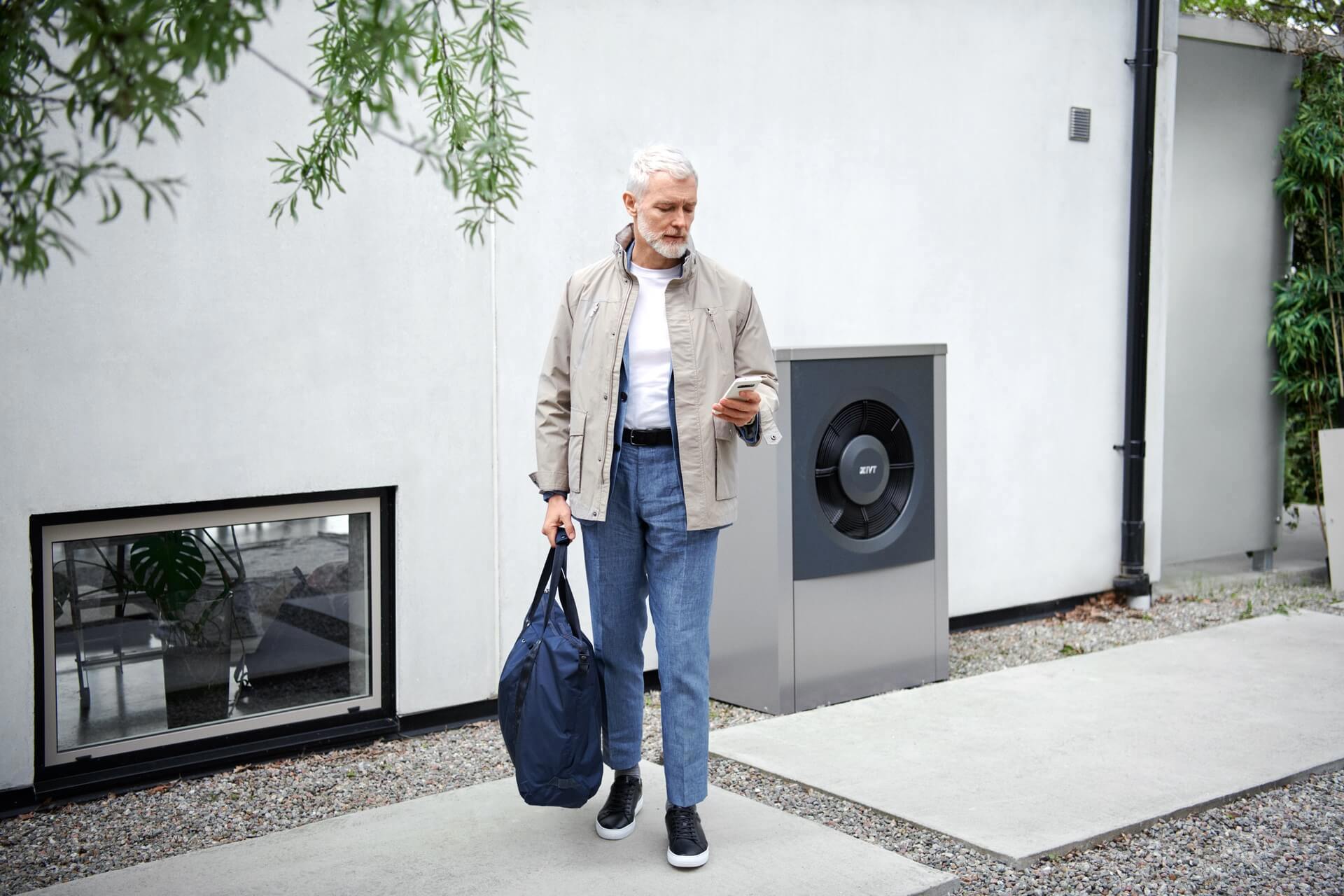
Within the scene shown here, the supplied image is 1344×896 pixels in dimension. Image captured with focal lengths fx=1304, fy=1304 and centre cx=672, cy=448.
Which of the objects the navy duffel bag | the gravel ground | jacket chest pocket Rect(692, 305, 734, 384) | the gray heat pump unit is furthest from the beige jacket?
the gray heat pump unit

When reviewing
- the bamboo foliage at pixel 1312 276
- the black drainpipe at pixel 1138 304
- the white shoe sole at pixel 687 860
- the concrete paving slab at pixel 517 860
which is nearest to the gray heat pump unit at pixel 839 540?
the concrete paving slab at pixel 517 860

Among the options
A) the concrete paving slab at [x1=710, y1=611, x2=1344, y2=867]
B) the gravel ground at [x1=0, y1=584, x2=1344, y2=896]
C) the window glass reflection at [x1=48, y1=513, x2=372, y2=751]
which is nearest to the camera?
the gravel ground at [x1=0, y1=584, x2=1344, y2=896]

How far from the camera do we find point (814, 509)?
4.69m

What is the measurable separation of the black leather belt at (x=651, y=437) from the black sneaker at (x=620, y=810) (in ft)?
2.94

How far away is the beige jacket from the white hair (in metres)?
0.18

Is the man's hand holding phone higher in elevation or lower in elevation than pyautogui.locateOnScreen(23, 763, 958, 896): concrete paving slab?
higher

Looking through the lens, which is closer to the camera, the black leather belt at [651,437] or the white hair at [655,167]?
the white hair at [655,167]

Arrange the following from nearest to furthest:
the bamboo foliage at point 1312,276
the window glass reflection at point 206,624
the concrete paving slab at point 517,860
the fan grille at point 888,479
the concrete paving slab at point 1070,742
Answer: the concrete paving slab at point 517,860 < the concrete paving slab at point 1070,742 < the window glass reflection at point 206,624 < the fan grille at point 888,479 < the bamboo foliage at point 1312,276

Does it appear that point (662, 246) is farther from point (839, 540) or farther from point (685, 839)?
point (839, 540)

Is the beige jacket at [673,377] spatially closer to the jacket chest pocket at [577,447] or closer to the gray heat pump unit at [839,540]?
the jacket chest pocket at [577,447]

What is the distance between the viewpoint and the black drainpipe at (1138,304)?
6523mm

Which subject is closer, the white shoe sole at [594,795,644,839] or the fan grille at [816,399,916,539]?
the white shoe sole at [594,795,644,839]

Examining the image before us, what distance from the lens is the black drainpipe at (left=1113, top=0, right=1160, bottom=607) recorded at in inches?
257

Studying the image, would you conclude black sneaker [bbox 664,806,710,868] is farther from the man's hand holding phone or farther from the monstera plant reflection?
the monstera plant reflection
